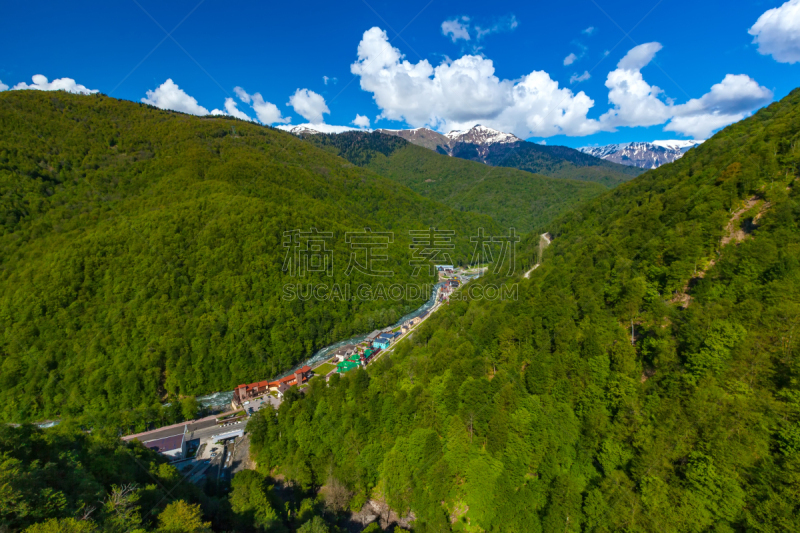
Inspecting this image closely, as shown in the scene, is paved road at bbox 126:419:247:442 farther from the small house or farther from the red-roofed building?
the small house

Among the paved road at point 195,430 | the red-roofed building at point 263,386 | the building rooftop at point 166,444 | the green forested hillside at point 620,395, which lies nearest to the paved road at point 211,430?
the paved road at point 195,430

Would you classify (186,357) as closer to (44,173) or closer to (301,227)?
(301,227)

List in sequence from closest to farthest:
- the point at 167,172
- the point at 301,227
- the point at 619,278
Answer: the point at 619,278, the point at 301,227, the point at 167,172

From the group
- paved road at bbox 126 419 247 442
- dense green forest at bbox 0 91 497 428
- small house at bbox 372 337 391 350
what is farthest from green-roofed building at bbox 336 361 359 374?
paved road at bbox 126 419 247 442

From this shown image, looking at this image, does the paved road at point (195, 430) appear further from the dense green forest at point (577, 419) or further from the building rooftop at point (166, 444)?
the dense green forest at point (577, 419)

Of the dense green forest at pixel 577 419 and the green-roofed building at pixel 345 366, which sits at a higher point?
the dense green forest at pixel 577 419

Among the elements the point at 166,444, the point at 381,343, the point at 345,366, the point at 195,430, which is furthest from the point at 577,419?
the point at 166,444

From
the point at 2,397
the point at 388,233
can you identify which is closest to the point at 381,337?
the point at 388,233
